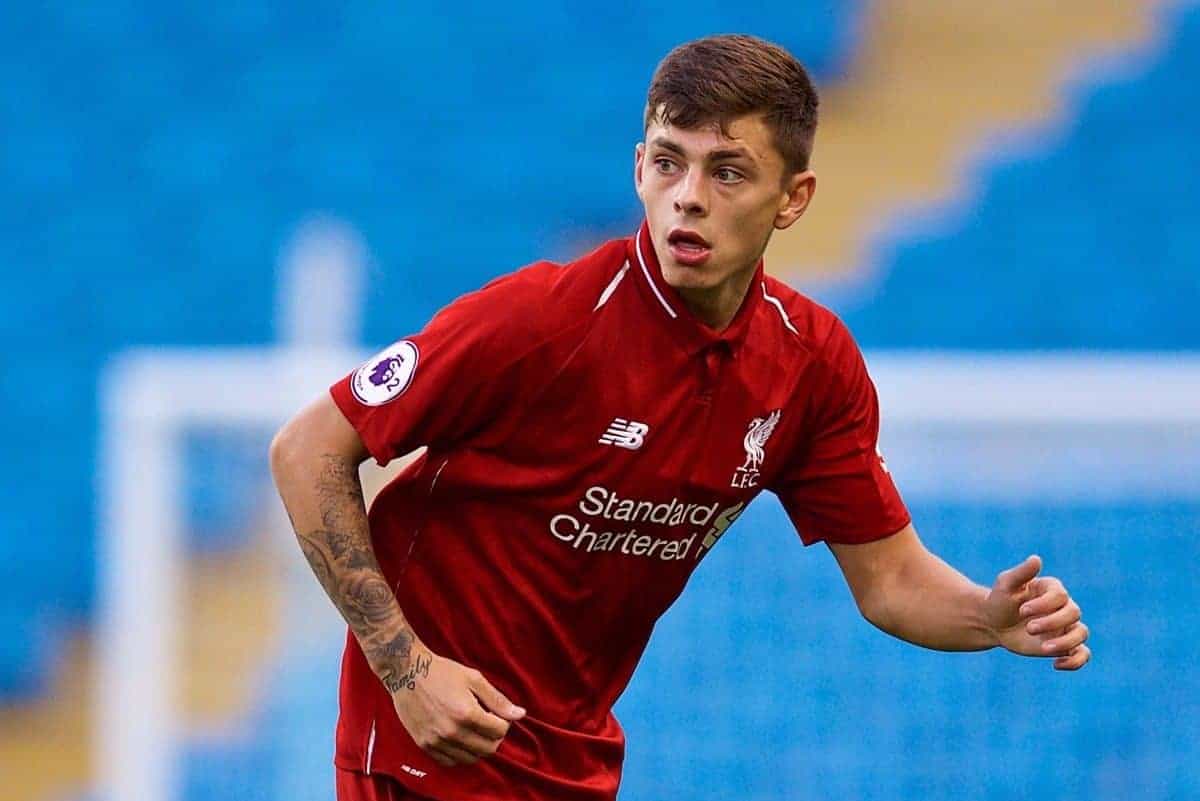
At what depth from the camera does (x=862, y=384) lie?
129 inches

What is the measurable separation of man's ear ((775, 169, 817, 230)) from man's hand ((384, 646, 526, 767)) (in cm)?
86

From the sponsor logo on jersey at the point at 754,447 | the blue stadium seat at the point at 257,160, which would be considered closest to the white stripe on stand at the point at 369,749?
the sponsor logo on jersey at the point at 754,447

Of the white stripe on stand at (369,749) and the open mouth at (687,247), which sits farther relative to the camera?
the white stripe on stand at (369,749)

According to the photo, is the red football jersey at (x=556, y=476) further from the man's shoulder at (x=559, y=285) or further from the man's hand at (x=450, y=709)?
the man's hand at (x=450, y=709)

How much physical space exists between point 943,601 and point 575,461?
727 mm

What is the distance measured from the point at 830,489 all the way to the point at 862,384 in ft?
0.60

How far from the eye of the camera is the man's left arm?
304 cm

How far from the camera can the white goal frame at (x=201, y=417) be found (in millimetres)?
5402

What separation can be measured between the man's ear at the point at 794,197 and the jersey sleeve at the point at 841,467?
0.23m

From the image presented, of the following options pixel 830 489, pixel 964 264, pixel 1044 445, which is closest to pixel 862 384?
pixel 830 489

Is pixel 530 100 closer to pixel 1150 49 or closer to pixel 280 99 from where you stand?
pixel 280 99

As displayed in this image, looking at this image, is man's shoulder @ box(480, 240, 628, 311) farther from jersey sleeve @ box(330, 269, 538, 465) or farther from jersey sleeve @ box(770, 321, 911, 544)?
jersey sleeve @ box(770, 321, 911, 544)

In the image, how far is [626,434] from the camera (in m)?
2.97

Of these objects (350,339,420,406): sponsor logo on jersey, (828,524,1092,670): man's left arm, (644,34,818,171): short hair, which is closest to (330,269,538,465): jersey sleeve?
(350,339,420,406): sponsor logo on jersey
